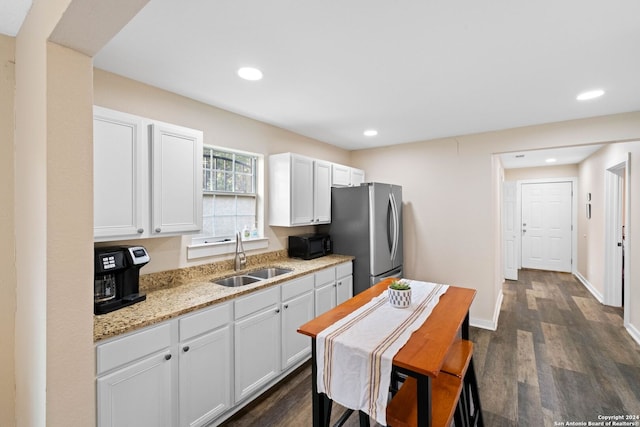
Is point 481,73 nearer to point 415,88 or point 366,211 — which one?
point 415,88

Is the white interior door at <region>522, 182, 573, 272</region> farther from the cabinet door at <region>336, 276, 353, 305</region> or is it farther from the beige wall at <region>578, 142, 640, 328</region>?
the cabinet door at <region>336, 276, 353, 305</region>

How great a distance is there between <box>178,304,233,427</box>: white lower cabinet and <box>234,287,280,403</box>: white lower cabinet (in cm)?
9

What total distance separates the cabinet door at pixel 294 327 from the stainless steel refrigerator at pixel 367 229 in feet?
3.09

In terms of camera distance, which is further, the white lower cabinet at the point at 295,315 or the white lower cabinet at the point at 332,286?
the white lower cabinet at the point at 332,286

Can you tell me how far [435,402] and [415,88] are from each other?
7.12 ft

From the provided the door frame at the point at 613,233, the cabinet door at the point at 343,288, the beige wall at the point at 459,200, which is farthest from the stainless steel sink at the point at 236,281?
the door frame at the point at 613,233

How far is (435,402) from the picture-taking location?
153 cm

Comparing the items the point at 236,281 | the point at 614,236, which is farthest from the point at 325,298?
the point at 614,236

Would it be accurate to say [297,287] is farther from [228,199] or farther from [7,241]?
[7,241]

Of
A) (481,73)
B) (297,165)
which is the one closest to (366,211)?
(297,165)

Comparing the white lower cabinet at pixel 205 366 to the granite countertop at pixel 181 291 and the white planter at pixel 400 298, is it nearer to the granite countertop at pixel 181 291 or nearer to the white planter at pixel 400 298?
the granite countertop at pixel 181 291

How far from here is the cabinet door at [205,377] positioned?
183cm

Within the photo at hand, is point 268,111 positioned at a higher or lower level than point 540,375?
higher

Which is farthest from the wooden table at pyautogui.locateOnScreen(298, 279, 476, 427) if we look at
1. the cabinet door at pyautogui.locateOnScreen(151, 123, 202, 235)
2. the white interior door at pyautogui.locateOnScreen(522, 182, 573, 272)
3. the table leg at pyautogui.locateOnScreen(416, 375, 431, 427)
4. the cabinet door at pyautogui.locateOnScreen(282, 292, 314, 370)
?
the white interior door at pyautogui.locateOnScreen(522, 182, 573, 272)
